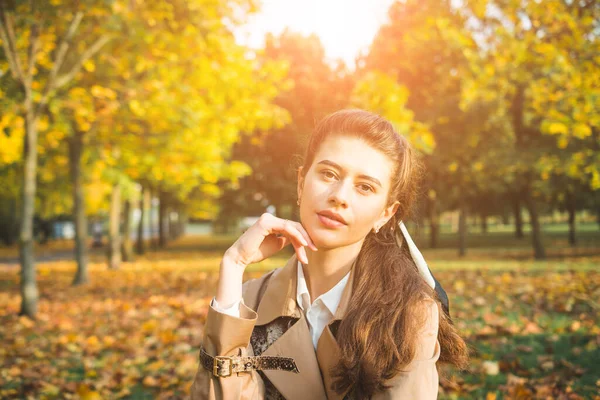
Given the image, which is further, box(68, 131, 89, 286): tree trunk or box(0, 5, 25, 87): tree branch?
box(68, 131, 89, 286): tree trunk

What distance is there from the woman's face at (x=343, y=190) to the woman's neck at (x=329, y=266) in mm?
63

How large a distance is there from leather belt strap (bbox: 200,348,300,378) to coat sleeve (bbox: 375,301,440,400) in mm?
368

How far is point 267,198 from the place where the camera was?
27984mm

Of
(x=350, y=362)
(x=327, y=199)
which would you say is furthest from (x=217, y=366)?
(x=327, y=199)

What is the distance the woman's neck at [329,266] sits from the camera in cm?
204

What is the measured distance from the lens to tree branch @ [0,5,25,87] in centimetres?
780

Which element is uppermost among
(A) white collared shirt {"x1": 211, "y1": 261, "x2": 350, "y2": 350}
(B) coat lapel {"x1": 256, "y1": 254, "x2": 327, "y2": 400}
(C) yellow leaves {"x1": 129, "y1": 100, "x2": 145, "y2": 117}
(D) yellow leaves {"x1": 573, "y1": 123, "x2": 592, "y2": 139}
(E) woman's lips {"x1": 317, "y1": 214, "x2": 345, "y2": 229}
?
(C) yellow leaves {"x1": 129, "y1": 100, "x2": 145, "y2": 117}

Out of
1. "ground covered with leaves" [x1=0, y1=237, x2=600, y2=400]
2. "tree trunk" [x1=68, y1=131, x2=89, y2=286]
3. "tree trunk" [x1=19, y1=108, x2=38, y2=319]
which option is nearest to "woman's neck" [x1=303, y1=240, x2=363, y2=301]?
"ground covered with leaves" [x1=0, y1=237, x2=600, y2=400]

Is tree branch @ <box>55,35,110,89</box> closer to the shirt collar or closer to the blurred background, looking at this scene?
the blurred background

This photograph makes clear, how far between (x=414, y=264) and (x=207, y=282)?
10.6 metres

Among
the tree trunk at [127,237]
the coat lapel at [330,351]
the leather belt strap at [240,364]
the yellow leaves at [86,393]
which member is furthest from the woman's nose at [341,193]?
the tree trunk at [127,237]

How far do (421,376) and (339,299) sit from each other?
0.43 meters

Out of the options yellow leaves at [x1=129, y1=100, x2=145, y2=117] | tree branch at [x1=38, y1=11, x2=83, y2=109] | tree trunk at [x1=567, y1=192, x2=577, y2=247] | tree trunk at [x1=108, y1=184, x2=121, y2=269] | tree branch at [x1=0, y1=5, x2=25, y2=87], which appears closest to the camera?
tree branch at [x1=0, y1=5, x2=25, y2=87]

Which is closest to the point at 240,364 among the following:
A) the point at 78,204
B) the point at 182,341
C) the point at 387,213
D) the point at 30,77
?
the point at 387,213
